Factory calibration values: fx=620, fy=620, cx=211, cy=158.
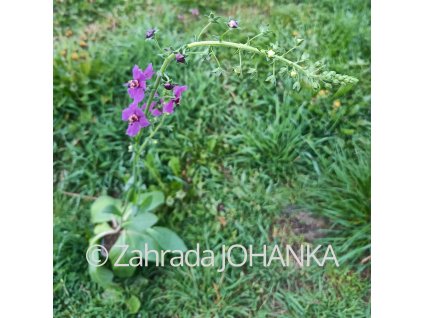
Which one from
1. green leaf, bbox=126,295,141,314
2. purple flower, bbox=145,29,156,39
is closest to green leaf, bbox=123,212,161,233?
green leaf, bbox=126,295,141,314

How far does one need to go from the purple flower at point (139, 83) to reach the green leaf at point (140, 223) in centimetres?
47

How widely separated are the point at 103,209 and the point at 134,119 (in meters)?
0.41

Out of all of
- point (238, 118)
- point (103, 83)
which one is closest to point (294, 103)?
point (238, 118)

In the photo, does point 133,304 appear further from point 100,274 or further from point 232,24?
point 232,24

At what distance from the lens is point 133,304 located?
242cm

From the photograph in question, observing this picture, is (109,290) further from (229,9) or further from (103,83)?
(229,9)

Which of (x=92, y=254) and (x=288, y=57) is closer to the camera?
(x=288, y=57)

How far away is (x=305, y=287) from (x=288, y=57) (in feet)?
2.89

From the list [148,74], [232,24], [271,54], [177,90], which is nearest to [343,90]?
[271,54]

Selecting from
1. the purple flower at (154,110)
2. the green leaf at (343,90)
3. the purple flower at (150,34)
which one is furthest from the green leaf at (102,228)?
the green leaf at (343,90)

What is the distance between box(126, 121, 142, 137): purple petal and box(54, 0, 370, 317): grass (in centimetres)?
16

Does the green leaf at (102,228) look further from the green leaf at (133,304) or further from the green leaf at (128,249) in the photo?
the green leaf at (133,304)

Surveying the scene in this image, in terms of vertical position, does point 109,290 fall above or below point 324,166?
below

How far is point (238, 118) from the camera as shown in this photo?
2.53 metres
